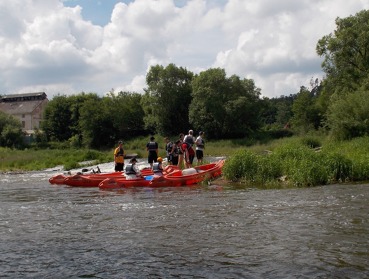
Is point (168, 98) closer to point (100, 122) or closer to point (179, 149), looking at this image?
point (100, 122)

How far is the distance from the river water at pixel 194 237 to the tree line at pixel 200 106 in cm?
3336

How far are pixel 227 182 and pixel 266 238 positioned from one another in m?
9.40

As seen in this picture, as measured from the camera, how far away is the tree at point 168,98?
197ft

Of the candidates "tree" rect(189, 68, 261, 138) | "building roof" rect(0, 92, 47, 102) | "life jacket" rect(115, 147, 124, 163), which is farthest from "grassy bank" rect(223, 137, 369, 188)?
"building roof" rect(0, 92, 47, 102)

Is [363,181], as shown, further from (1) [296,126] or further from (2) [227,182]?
(1) [296,126]

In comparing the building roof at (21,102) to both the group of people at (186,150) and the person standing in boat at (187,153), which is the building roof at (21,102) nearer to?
the group of people at (186,150)

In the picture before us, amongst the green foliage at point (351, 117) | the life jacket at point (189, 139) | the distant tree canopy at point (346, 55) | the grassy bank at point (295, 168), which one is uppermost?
the distant tree canopy at point (346, 55)

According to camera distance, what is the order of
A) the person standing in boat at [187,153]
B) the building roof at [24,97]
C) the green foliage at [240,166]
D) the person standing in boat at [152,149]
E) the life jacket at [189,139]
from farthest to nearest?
1. the building roof at [24,97]
2. the person standing in boat at [152,149]
3. the life jacket at [189,139]
4. the person standing in boat at [187,153]
5. the green foliage at [240,166]

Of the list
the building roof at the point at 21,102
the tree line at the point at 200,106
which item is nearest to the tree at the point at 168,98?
the tree line at the point at 200,106

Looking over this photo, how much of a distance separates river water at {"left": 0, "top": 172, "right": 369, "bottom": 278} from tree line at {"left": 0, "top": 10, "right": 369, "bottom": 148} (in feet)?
109

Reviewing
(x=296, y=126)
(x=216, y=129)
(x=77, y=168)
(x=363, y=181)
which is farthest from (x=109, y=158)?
(x=296, y=126)

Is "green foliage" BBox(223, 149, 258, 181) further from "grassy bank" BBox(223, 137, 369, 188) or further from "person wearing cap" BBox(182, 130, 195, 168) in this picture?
"person wearing cap" BBox(182, 130, 195, 168)

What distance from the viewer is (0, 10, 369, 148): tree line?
44.3m

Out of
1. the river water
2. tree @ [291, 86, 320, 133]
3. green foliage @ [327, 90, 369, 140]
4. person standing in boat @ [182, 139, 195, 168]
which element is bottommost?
the river water
